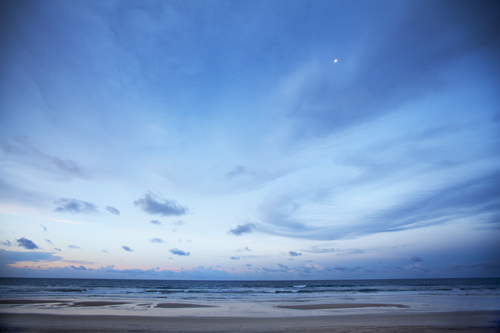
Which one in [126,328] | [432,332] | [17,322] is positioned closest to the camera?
[432,332]

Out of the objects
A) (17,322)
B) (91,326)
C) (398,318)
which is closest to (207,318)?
(91,326)

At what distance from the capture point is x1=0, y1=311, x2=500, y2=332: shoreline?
1355cm

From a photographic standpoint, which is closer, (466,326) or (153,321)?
(466,326)

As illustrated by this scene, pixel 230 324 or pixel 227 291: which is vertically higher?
pixel 230 324

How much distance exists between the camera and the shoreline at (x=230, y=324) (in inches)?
534

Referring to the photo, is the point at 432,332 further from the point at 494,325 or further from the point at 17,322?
the point at 17,322

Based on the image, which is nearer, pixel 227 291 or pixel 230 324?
pixel 230 324

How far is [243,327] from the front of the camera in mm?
14398

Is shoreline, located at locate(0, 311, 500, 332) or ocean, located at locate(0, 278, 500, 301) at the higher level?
shoreline, located at locate(0, 311, 500, 332)

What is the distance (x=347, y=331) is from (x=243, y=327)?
19.0ft

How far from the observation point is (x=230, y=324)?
15.3 metres

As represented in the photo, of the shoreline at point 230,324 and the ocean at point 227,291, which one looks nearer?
the shoreline at point 230,324

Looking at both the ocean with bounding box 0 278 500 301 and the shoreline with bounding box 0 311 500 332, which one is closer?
the shoreline with bounding box 0 311 500 332

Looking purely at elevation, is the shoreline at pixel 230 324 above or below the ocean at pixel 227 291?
above
